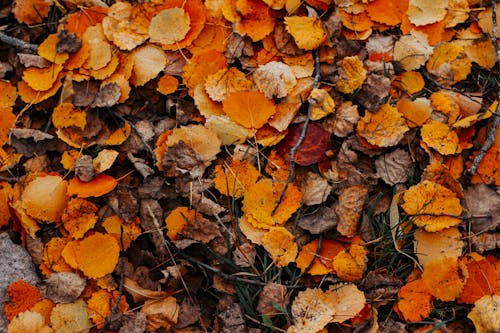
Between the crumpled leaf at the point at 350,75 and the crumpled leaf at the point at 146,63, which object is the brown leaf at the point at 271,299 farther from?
the crumpled leaf at the point at 146,63

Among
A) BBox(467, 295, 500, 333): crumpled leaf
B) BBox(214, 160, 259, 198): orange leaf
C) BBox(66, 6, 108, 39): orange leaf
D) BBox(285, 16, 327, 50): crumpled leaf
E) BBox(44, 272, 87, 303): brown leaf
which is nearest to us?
BBox(467, 295, 500, 333): crumpled leaf

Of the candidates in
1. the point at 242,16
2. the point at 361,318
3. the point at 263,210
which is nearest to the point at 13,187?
the point at 263,210

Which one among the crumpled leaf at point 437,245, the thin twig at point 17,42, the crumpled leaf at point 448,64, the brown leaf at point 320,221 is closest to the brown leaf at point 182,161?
the brown leaf at point 320,221

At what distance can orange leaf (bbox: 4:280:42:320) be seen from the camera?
2.15 m

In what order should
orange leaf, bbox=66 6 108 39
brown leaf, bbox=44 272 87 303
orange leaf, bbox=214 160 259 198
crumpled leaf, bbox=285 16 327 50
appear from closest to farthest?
brown leaf, bbox=44 272 87 303 < orange leaf, bbox=214 160 259 198 < crumpled leaf, bbox=285 16 327 50 < orange leaf, bbox=66 6 108 39

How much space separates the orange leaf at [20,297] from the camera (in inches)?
84.6

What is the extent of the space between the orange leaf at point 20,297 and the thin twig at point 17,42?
0.98 meters

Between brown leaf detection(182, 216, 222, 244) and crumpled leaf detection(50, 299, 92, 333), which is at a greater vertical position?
brown leaf detection(182, 216, 222, 244)

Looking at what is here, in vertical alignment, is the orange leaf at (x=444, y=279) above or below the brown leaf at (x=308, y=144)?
below

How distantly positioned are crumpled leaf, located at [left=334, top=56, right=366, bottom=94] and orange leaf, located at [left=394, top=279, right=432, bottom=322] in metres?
0.80

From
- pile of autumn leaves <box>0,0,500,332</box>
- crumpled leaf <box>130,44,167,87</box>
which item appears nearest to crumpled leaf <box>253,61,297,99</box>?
pile of autumn leaves <box>0,0,500,332</box>

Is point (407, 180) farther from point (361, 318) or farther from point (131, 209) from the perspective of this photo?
point (131, 209)

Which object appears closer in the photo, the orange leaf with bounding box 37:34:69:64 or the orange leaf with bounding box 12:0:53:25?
the orange leaf with bounding box 37:34:69:64

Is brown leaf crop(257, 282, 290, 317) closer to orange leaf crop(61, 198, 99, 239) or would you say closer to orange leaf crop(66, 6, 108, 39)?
orange leaf crop(61, 198, 99, 239)
